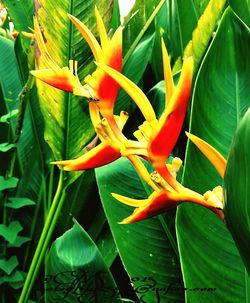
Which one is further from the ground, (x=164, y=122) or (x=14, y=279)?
(x=164, y=122)

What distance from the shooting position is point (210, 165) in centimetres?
75

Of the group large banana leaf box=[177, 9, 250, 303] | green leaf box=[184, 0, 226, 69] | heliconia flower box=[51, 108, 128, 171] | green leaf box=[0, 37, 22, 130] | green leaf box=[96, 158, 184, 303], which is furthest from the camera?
green leaf box=[0, 37, 22, 130]

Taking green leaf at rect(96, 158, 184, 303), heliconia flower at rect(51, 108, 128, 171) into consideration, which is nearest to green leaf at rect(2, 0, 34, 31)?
green leaf at rect(96, 158, 184, 303)

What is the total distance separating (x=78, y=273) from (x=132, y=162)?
0.80 feet

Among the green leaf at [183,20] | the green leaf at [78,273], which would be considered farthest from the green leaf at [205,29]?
the green leaf at [78,273]

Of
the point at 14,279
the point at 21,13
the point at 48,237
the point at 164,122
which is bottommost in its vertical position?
the point at 14,279

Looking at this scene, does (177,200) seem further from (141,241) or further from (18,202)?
→ (18,202)

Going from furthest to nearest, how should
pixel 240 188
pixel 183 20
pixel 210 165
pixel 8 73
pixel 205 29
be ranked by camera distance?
pixel 8 73 < pixel 183 20 < pixel 205 29 < pixel 210 165 < pixel 240 188

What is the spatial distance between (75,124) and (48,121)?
50 millimetres

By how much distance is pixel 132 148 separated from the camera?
1.75 ft

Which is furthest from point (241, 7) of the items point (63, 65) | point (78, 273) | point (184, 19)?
point (78, 273)

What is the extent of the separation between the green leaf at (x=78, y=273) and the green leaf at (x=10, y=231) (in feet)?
1.07

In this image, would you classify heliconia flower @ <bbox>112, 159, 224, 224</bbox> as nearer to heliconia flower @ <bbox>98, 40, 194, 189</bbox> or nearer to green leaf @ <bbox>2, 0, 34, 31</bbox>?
heliconia flower @ <bbox>98, 40, 194, 189</bbox>

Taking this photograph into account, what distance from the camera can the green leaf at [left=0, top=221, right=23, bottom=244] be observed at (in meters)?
1.09
